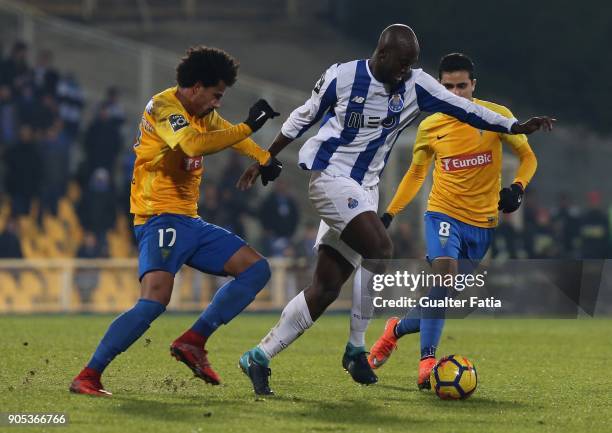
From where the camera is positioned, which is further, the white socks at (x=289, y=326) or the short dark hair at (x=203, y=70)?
the white socks at (x=289, y=326)

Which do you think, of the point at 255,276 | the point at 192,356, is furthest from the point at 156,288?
the point at 255,276

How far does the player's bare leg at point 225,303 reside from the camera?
313 inches

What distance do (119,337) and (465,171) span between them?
3.07 metres

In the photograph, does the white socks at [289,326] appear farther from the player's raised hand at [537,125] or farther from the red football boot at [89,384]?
the player's raised hand at [537,125]

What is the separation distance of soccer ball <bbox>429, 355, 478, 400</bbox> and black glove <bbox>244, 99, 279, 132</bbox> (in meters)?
1.79

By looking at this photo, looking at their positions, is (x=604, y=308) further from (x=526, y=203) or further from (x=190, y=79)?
(x=190, y=79)

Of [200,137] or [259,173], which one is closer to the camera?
[200,137]

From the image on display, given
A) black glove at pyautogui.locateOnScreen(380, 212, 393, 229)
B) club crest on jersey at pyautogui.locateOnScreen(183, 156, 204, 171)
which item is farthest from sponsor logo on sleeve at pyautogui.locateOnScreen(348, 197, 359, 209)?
black glove at pyautogui.locateOnScreen(380, 212, 393, 229)

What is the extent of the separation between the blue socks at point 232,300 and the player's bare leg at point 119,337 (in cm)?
A: 38

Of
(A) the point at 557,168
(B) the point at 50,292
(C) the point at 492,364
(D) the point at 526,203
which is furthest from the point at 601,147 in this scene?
(C) the point at 492,364

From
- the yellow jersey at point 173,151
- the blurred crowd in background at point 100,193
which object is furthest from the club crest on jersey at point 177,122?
the blurred crowd in background at point 100,193

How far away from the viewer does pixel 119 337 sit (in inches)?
300

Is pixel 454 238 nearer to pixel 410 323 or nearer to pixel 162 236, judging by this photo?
pixel 410 323

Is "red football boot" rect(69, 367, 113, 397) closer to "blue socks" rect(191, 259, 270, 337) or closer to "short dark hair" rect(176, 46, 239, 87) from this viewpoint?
"blue socks" rect(191, 259, 270, 337)
